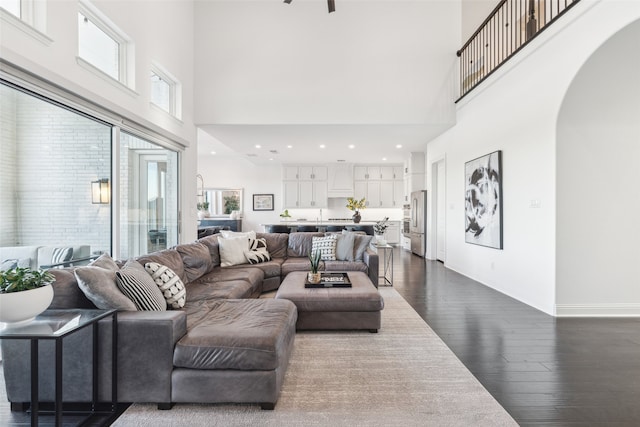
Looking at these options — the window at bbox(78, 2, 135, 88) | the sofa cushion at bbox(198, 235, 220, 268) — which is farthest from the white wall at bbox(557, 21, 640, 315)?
the window at bbox(78, 2, 135, 88)

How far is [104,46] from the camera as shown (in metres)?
3.43

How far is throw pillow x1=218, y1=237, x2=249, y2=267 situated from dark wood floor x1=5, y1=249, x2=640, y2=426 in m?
2.34

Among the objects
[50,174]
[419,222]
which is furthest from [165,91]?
[419,222]

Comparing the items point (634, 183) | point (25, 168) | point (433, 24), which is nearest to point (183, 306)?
point (25, 168)

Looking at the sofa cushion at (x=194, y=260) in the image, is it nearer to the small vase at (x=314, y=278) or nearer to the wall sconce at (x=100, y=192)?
the wall sconce at (x=100, y=192)

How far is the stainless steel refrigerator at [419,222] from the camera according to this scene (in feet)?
24.6

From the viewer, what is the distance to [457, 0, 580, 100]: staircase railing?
404 cm

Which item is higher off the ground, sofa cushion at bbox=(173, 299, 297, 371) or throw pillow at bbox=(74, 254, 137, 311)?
throw pillow at bbox=(74, 254, 137, 311)

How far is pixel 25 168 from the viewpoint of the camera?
255 cm

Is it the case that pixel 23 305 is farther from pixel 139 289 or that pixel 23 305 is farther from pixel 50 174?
pixel 50 174

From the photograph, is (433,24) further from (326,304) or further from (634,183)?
(326,304)

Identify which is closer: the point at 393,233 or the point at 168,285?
the point at 168,285

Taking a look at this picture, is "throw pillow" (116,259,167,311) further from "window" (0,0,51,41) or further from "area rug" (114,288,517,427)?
"window" (0,0,51,41)

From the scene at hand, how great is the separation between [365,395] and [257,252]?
9.42 ft
